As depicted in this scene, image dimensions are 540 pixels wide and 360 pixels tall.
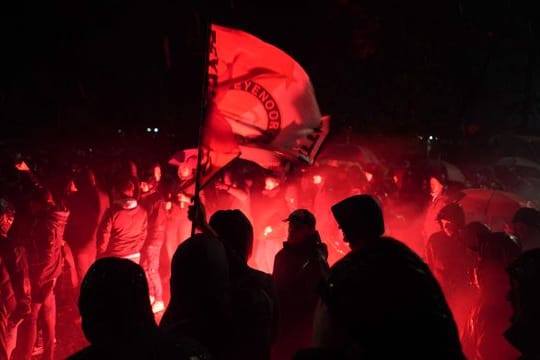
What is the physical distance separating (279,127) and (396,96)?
1954 cm

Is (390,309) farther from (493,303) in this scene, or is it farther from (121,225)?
(121,225)

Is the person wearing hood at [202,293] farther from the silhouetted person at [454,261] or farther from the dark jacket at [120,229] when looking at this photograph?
the dark jacket at [120,229]

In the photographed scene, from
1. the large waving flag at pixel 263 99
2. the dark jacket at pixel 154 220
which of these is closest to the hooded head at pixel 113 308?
the large waving flag at pixel 263 99

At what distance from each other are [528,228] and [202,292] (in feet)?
19.1

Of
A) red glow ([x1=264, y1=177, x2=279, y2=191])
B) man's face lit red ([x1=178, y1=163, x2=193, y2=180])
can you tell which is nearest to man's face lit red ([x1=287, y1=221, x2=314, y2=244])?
red glow ([x1=264, y1=177, x2=279, y2=191])

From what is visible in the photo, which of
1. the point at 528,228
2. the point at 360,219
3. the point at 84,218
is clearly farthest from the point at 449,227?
the point at 84,218

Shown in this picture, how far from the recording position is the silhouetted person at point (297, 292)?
4.82 meters

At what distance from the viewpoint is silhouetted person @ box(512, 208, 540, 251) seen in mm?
6801

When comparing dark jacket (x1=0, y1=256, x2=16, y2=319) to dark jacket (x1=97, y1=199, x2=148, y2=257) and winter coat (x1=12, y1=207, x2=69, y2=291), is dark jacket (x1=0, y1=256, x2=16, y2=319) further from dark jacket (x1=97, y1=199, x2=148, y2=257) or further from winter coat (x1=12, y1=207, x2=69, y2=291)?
dark jacket (x1=97, y1=199, x2=148, y2=257)

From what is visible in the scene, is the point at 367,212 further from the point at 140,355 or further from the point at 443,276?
the point at 443,276

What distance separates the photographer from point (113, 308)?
2.17 metres

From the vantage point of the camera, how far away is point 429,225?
8875 millimetres

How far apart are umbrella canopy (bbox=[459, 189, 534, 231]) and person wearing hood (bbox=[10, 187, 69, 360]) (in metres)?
7.71

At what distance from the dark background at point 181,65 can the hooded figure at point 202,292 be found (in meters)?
15.3
